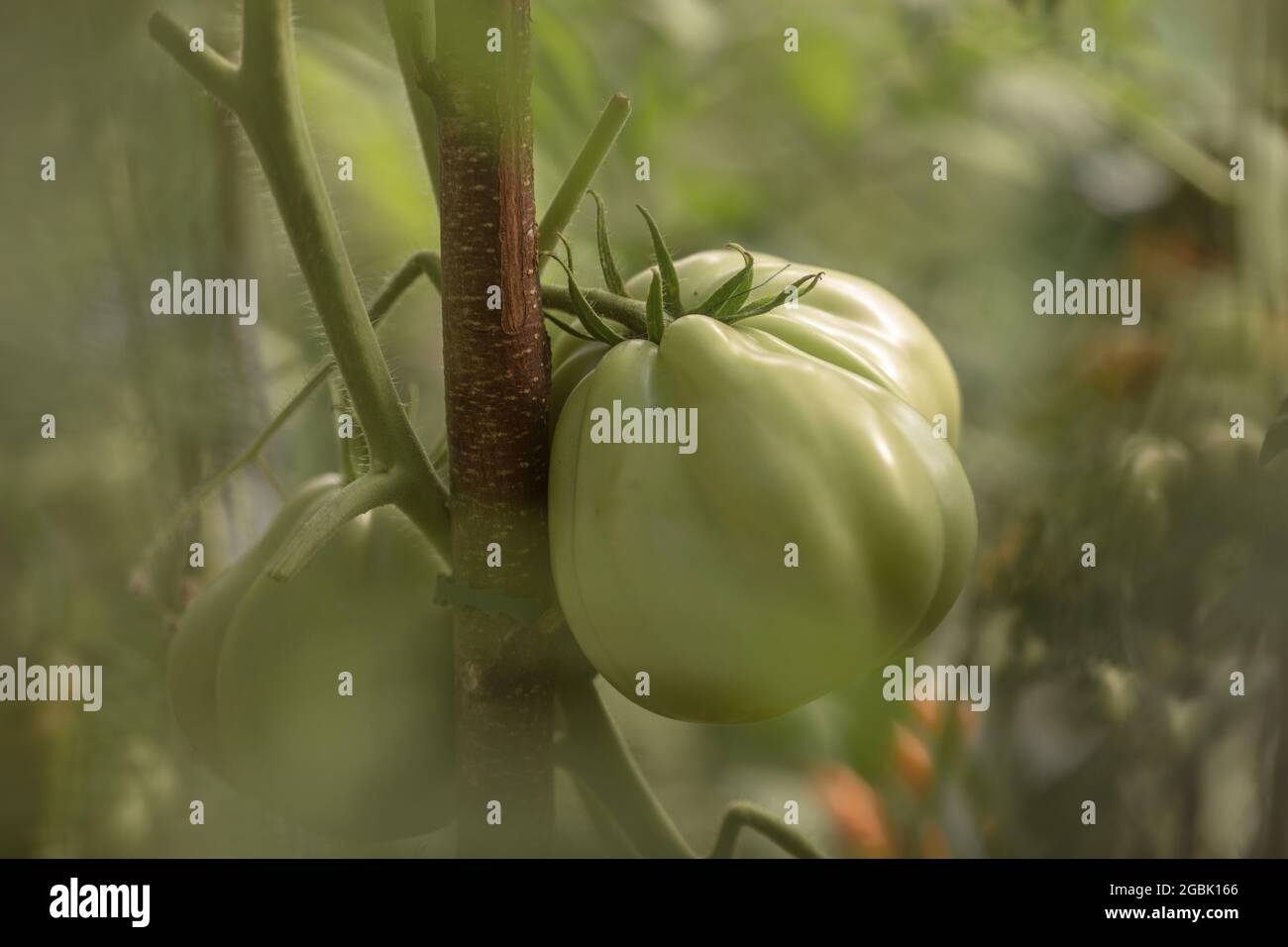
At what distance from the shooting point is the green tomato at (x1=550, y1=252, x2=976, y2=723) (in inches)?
10.2

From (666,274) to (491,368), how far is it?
0.05 meters

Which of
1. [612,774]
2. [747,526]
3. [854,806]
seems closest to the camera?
[747,526]

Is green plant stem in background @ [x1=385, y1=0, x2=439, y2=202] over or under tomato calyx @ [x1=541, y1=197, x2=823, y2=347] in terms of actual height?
over

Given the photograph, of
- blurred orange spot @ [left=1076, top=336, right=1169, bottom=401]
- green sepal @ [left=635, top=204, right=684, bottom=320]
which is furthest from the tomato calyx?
blurred orange spot @ [left=1076, top=336, right=1169, bottom=401]

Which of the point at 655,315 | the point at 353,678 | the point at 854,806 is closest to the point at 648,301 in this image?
the point at 655,315

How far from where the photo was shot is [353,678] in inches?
12.7

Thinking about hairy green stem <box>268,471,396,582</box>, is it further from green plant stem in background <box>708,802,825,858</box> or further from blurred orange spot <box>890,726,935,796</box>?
blurred orange spot <box>890,726,935,796</box>

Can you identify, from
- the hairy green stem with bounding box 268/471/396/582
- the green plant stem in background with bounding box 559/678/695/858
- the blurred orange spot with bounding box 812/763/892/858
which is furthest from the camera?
the blurred orange spot with bounding box 812/763/892/858

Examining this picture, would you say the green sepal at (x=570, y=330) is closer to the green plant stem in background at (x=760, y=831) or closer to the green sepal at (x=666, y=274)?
the green sepal at (x=666, y=274)

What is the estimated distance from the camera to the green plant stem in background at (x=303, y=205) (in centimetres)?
30

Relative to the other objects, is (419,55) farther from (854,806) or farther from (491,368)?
(854,806)

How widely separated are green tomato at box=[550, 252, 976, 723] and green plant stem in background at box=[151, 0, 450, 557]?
49 millimetres

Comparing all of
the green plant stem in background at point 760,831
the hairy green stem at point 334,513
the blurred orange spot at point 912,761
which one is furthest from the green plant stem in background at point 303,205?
the blurred orange spot at point 912,761
